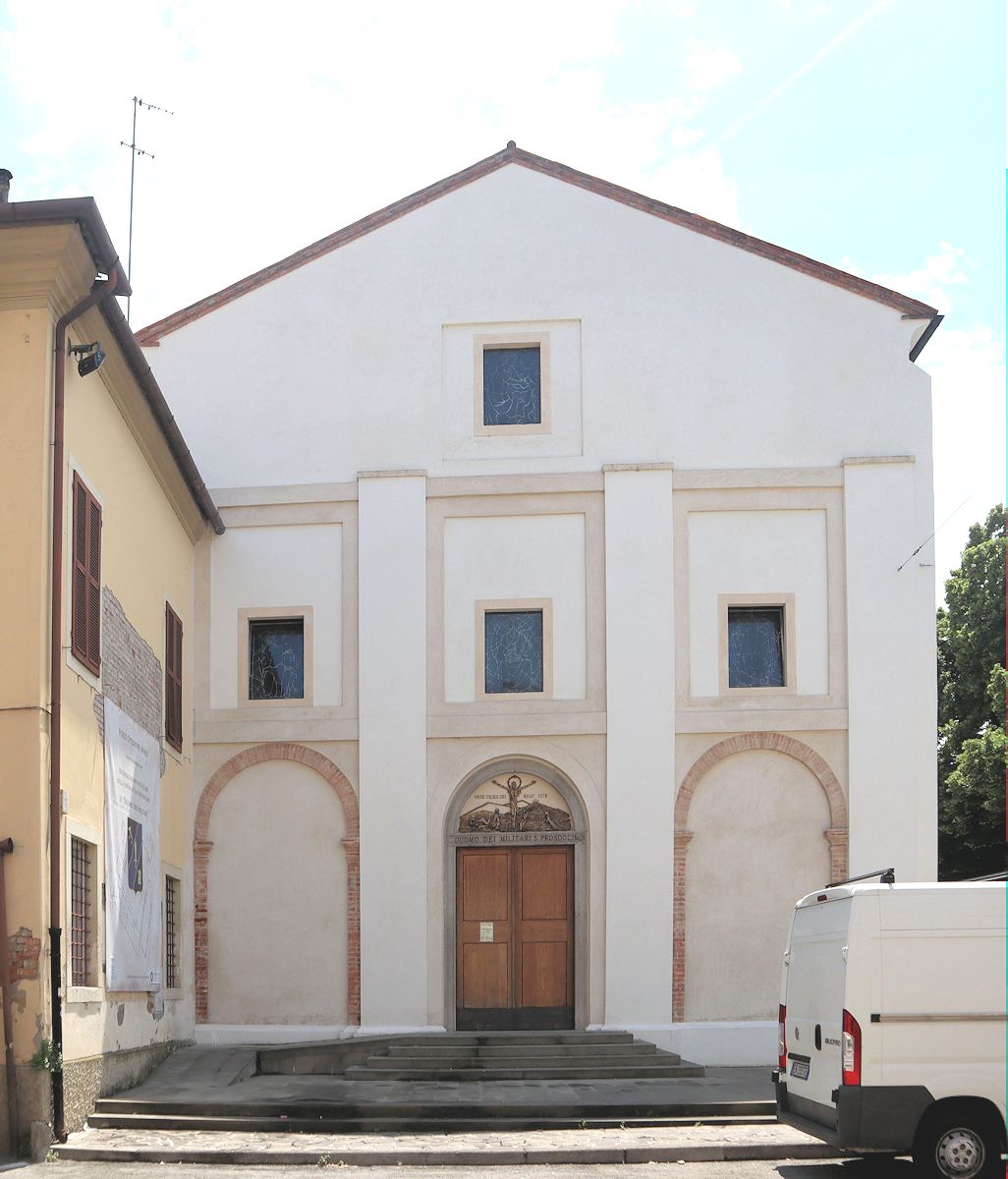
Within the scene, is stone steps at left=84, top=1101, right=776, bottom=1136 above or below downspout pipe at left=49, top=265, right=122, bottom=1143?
below

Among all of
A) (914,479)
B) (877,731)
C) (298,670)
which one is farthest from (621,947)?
(914,479)

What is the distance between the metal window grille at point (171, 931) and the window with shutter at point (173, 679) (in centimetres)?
174

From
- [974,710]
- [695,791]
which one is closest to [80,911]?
[695,791]

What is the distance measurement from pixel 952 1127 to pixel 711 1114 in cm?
458

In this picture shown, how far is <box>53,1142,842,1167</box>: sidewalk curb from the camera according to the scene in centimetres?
1279

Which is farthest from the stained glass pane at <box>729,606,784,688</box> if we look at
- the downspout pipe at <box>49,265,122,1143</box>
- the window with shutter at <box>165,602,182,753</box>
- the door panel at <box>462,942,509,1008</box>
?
the downspout pipe at <box>49,265,122,1143</box>

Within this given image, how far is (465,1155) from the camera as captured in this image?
511 inches

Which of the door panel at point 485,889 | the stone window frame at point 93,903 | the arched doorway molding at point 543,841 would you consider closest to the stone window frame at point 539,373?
the arched doorway molding at point 543,841

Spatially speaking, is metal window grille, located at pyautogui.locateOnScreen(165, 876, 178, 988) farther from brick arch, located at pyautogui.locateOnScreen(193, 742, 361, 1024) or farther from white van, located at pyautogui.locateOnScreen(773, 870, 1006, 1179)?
white van, located at pyautogui.locateOnScreen(773, 870, 1006, 1179)

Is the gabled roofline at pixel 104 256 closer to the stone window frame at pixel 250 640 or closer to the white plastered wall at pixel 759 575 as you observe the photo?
the stone window frame at pixel 250 640

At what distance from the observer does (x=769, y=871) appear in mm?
20047

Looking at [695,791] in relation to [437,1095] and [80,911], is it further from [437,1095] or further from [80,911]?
[80,911]

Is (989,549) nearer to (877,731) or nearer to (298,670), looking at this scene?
(877,731)

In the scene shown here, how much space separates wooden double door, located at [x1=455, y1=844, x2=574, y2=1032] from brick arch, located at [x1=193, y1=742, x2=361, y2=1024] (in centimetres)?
132
